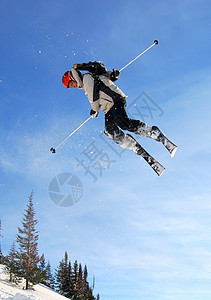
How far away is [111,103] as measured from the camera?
678 cm

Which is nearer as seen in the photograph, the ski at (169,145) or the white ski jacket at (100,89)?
the ski at (169,145)

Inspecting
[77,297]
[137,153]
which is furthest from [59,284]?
[137,153]

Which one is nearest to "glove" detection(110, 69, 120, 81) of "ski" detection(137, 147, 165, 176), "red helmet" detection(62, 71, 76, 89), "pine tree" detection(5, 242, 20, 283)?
"red helmet" detection(62, 71, 76, 89)

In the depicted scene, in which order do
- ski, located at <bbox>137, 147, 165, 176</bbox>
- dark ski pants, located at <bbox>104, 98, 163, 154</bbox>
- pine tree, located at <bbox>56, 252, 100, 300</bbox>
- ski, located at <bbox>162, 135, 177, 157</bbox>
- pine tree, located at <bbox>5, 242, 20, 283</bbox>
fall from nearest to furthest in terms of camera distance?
ski, located at <bbox>162, 135, 177, 157</bbox> < dark ski pants, located at <bbox>104, 98, 163, 154</bbox> < ski, located at <bbox>137, 147, 165, 176</bbox> < pine tree, located at <bbox>5, 242, 20, 283</bbox> < pine tree, located at <bbox>56, 252, 100, 300</bbox>

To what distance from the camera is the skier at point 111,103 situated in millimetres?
6676

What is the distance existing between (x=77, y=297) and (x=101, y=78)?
2836 cm

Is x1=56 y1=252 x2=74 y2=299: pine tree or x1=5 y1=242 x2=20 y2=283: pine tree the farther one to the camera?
x1=56 y1=252 x2=74 y2=299: pine tree

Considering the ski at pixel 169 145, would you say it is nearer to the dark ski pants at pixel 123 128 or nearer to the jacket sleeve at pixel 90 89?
the dark ski pants at pixel 123 128

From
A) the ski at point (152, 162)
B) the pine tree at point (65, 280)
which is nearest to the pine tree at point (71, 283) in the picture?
the pine tree at point (65, 280)

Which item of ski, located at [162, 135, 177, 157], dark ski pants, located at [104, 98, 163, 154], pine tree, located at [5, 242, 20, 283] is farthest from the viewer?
pine tree, located at [5, 242, 20, 283]

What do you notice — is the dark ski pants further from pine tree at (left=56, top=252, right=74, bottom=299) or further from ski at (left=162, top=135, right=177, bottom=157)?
pine tree at (left=56, top=252, right=74, bottom=299)

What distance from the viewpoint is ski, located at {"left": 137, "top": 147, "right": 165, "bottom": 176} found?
269 inches

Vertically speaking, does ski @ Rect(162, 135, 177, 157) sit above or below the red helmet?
below

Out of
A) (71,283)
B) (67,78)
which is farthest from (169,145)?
(71,283)
